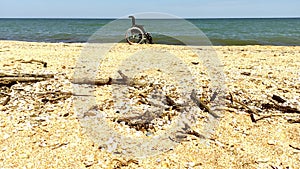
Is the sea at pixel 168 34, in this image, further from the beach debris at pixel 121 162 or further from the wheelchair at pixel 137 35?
the beach debris at pixel 121 162

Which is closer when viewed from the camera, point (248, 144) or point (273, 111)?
point (248, 144)

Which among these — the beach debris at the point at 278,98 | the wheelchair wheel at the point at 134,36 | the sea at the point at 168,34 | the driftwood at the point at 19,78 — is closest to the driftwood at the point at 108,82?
the driftwood at the point at 19,78

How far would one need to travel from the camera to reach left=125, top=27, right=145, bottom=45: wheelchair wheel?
12.6m

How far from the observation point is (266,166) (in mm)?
3084

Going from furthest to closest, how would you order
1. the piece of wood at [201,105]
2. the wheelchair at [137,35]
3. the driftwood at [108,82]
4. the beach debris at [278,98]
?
the wheelchair at [137,35] < the driftwood at [108,82] < the beach debris at [278,98] < the piece of wood at [201,105]

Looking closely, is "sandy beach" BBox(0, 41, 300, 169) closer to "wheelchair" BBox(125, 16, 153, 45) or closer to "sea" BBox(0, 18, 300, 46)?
"sea" BBox(0, 18, 300, 46)

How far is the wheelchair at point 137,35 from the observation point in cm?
1249

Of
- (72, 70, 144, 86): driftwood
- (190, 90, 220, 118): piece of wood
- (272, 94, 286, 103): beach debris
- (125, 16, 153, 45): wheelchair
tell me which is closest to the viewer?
(190, 90, 220, 118): piece of wood

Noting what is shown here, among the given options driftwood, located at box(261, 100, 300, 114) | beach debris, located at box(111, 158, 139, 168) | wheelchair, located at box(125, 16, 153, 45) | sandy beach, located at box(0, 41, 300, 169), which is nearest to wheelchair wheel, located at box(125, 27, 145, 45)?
wheelchair, located at box(125, 16, 153, 45)

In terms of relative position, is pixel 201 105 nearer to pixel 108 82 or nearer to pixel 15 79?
pixel 108 82

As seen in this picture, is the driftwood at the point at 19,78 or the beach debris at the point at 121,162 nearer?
the beach debris at the point at 121,162

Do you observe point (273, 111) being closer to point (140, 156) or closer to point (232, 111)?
point (232, 111)

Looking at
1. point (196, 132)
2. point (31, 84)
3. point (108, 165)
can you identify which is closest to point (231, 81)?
point (196, 132)

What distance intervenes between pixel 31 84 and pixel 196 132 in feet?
10.7
